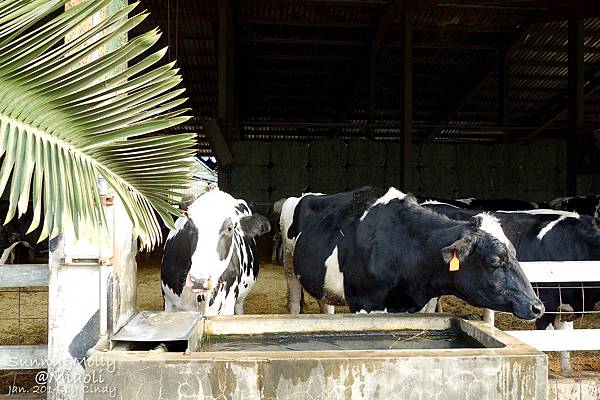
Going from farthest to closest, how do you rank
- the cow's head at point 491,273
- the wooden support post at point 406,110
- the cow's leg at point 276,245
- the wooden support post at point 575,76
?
the wooden support post at point 575,76
the cow's leg at point 276,245
the wooden support post at point 406,110
the cow's head at point 491,273

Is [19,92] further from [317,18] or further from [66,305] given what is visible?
[317,18]

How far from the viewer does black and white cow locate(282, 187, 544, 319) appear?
382cm

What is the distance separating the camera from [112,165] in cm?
210

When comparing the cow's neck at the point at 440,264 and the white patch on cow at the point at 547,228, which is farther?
the white patch on cow at the point at 547,228

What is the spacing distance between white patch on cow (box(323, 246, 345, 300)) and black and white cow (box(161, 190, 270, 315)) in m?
0.71

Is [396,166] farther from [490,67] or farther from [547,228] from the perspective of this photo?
[547,228]

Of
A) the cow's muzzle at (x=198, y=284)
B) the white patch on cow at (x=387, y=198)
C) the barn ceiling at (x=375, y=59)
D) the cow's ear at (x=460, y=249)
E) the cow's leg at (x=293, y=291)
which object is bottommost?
the cow's leg at (x=293, y=291)

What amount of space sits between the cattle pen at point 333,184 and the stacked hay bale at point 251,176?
52 millimetres

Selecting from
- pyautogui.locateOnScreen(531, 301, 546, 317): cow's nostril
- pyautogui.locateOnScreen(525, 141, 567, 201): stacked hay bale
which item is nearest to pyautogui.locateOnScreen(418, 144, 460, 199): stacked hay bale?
pyautogui.locateOnScreen(525, 141, 567, 201): stacked hay bale

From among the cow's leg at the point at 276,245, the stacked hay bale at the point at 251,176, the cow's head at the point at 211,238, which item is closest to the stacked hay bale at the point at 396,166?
the stacked hay bale at the point at 251,176

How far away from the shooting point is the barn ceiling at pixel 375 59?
1292 centimetres

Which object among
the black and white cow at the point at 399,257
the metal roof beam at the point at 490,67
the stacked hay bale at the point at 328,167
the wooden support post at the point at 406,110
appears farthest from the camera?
the stacked hay bale at the point at 328,167

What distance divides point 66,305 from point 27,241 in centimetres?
793

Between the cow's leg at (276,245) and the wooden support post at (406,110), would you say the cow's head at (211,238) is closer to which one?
the cow's leg at (276,245)
